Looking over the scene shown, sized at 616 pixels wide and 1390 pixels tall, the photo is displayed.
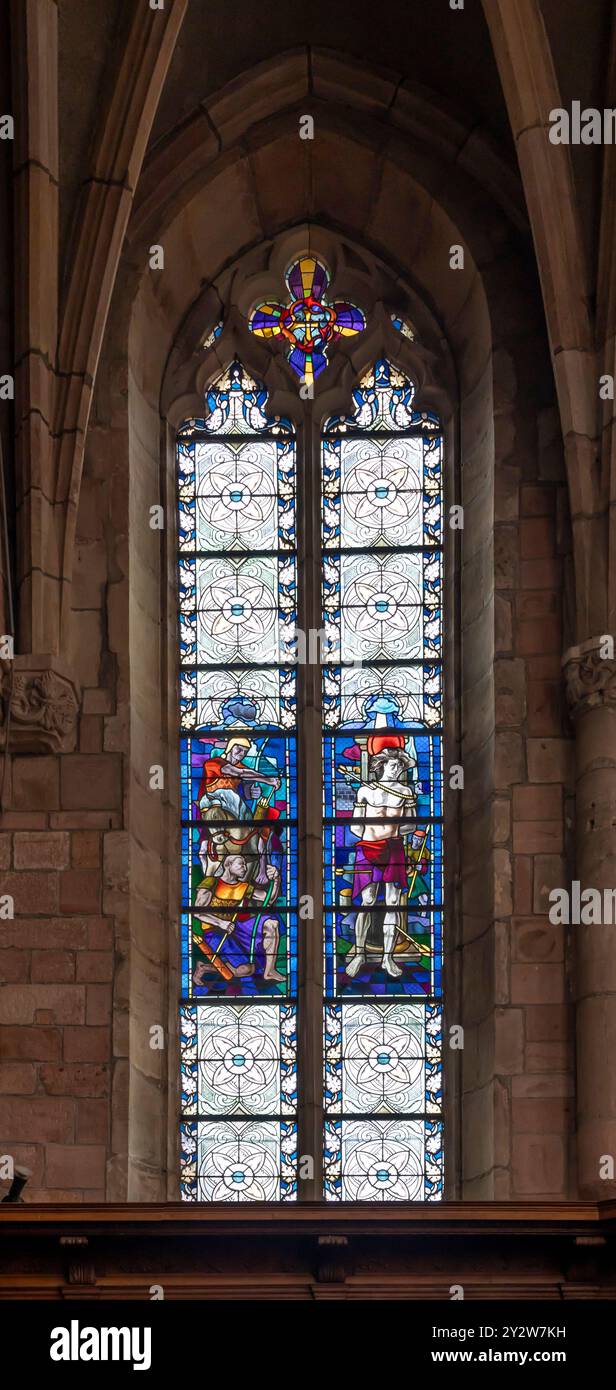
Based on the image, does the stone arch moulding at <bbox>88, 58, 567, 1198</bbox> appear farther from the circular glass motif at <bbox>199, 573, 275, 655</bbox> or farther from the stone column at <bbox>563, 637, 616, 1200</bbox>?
the stone column at <bbox>563, 637, 616, 1200</bbox>

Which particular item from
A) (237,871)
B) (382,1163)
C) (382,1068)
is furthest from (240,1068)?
(237,871)

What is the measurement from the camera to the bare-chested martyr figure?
1345 cm

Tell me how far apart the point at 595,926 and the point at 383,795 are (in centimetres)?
164

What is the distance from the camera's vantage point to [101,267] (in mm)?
13023

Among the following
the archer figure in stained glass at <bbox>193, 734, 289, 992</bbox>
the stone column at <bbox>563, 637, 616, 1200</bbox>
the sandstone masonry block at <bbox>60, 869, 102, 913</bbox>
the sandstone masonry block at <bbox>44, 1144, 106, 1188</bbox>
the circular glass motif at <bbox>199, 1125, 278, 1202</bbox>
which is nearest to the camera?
the stone column at <bbox>563, 637, 616, 1200</bbox>

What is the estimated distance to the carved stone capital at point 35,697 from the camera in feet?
41.7

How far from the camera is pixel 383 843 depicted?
13602 millimetres

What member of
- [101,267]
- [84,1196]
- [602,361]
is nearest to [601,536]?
[602,361]

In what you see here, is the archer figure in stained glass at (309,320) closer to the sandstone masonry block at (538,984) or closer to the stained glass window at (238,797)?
the stained glass window at (238,797)

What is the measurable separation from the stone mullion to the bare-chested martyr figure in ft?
0.64

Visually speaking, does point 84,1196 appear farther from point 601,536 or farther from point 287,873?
point 601,536

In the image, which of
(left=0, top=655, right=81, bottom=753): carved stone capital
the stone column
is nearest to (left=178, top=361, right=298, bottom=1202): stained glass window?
(left=0, top=655, right=81, bottom=753): carved stone capital

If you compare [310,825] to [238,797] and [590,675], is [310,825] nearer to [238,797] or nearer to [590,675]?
[238,797]

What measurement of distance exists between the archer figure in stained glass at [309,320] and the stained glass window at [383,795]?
29 cm
